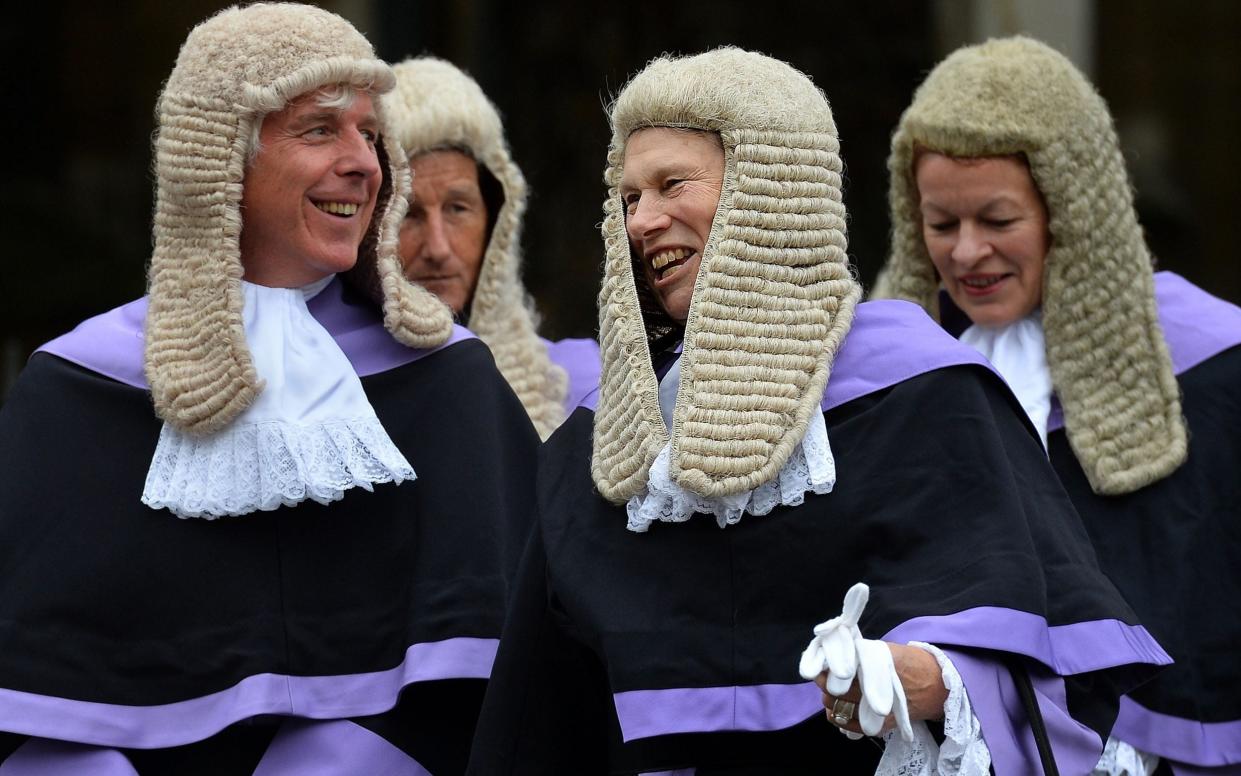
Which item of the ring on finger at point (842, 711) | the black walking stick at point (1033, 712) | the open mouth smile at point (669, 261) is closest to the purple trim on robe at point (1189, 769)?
the black walking stick at point (1033, 712)

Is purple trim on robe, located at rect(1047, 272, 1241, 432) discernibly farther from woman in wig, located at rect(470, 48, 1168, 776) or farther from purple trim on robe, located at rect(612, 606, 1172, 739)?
purple trim on robe, located at rect(612, 606, 1172, 739)

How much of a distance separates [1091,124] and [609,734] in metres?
1.83

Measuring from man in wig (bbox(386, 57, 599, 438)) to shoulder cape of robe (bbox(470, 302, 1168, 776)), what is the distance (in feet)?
4.87

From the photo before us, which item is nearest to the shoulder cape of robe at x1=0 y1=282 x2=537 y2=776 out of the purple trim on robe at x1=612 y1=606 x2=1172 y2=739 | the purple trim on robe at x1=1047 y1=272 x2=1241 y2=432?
the purple trim on robe at x1=612 y1=606 x2=1172 y2=739

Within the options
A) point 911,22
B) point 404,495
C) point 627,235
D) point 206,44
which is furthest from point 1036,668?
point 911,22

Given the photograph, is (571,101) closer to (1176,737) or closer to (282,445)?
(282,445)

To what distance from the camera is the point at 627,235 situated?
3.88m

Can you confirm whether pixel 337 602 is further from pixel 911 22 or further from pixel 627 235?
pixel 911 22

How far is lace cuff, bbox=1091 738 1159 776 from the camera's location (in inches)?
164

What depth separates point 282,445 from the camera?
4188 millimetres

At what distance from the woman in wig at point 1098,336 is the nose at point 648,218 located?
3.61 ft

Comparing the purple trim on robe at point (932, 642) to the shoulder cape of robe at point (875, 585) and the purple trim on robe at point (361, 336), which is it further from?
the purple trim on robe at point (361, 336)

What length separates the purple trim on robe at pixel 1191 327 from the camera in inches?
178

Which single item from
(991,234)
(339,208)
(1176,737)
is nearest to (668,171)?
(339,208)
